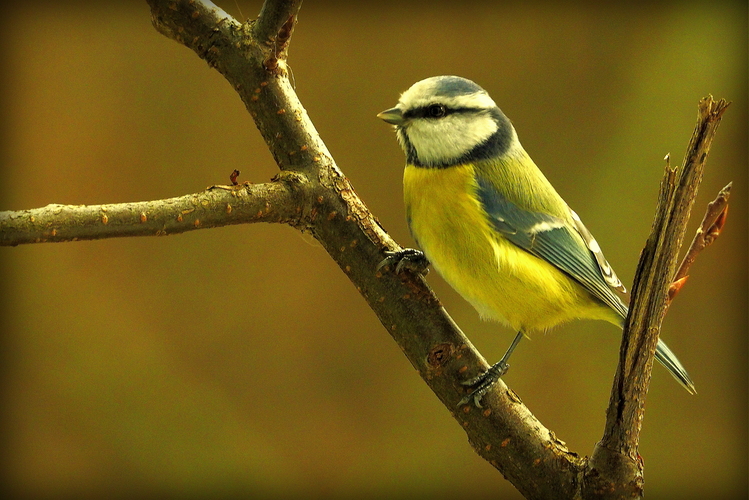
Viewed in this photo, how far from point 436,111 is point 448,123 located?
0.03 m

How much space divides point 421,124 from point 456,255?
0.62 ft

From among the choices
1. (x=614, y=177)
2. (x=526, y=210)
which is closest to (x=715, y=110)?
(x=526, y=210)

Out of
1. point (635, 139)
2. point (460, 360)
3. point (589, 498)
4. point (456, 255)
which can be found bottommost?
point (589, 498)

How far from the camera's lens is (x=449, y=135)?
0.97 meters

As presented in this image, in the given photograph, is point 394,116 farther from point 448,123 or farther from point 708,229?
point 708,229

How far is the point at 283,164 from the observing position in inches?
34.2

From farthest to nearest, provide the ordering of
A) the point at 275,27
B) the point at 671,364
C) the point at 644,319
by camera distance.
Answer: the point at 671,364 → the point at 275,27 → the point at 644,319

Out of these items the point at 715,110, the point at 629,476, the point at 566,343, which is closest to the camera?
the point at 715,110

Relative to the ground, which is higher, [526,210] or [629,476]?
[526,210]

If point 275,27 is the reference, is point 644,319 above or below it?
below

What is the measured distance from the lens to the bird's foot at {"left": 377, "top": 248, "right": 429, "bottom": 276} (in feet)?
2.81

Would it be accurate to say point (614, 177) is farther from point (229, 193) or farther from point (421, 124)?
point (229, 193)

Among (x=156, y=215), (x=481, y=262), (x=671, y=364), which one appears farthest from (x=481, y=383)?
(x=156, y=215)

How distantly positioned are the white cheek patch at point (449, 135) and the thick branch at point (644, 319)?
36 centimetres
